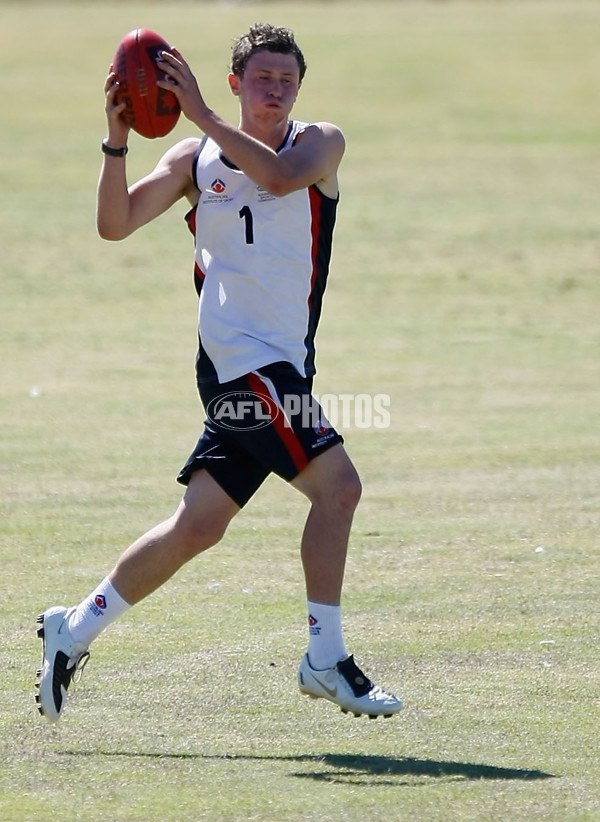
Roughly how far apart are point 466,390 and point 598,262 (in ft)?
23.1

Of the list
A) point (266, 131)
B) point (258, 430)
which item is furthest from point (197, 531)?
point (266, 131)

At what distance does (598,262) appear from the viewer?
19234 millimetres

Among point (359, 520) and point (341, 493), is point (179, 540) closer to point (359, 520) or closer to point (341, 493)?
point (341, 493)

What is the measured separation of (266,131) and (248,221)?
0.40 meters

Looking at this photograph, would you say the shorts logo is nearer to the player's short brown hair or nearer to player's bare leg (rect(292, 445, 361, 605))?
player's bare leg (rect(292, 445, 361, 605))

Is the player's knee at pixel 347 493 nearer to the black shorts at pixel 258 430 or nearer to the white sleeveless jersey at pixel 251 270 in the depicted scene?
the black shorts at pixel 258 430

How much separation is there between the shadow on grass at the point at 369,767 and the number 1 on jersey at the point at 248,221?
1.89 m

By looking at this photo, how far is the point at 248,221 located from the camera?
228 inches

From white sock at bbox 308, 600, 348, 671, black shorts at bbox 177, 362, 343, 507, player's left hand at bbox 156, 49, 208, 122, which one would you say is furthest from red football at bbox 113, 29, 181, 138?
white sock at bbox 308, 600, 348, 671

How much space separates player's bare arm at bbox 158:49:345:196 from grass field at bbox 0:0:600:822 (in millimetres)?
1995

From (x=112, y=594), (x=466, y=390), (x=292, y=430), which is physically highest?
(x=292, y=430)

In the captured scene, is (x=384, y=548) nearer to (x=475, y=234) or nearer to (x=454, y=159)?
(x=475, y=234)

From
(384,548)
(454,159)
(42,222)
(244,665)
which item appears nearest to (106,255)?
(42,222)

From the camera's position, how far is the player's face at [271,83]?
5.83 m
